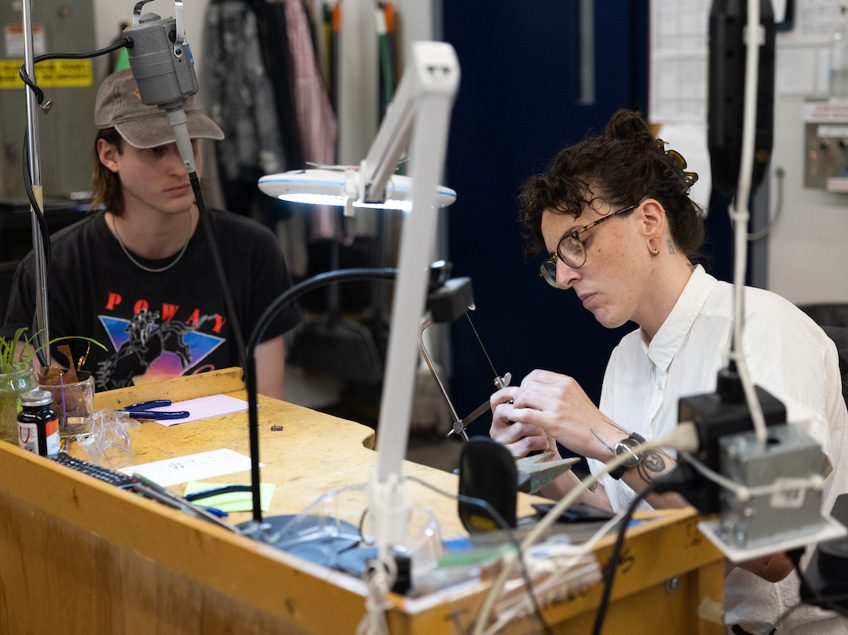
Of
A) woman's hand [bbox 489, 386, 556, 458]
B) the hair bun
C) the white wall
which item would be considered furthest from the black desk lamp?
the white wall

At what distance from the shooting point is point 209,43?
164 inches

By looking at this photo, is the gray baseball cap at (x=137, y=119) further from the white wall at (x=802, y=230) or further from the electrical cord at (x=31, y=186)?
the white wall at (x=802, y=230)

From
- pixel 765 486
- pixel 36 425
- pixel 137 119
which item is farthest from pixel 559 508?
pixel 137 119

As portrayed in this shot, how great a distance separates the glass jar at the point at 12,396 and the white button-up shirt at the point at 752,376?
3.13 feet

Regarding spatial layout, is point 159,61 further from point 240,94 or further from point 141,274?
point 240,94

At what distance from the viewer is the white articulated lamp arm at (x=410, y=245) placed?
1.04 m

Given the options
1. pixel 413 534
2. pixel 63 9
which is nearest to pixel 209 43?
pixel 63 9

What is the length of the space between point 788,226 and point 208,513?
8.72ft

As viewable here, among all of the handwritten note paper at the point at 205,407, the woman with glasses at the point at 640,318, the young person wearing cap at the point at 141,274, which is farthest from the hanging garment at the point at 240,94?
the woman with glasses at the point at 640,318

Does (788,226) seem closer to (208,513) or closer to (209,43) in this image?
(209,43)

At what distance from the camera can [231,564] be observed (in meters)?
1.32

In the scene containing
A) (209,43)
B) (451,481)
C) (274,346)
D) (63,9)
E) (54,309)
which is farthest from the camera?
(209,43)

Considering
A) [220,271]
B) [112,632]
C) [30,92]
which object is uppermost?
[30,92]

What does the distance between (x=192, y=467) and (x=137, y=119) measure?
936mm
